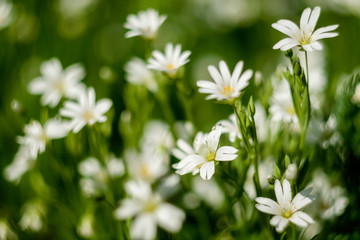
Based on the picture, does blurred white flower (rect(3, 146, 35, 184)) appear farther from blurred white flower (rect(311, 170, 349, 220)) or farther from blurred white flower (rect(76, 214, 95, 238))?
blurred white flower (rect(311, 170, 349, 220))

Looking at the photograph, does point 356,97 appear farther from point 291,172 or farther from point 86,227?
point 86,227

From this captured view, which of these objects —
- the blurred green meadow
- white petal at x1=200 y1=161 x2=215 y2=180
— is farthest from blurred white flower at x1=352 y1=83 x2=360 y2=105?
white petal at x1=200 y1=161 x2=215 y2=180

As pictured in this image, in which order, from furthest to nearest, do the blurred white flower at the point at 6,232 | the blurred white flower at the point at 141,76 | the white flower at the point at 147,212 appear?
the blurred white flower at the point at 141,76 < the blurred white flower at the point at 6,232 < the white flower at the point at 147,212

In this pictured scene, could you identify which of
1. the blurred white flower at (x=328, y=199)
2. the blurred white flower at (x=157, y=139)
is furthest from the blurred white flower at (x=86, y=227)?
the blurred white flower at (x=328, y=199)

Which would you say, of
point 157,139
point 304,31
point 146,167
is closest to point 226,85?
point 304,31

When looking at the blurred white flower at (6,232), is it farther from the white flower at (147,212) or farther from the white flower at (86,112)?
the white flower at (147,212)
